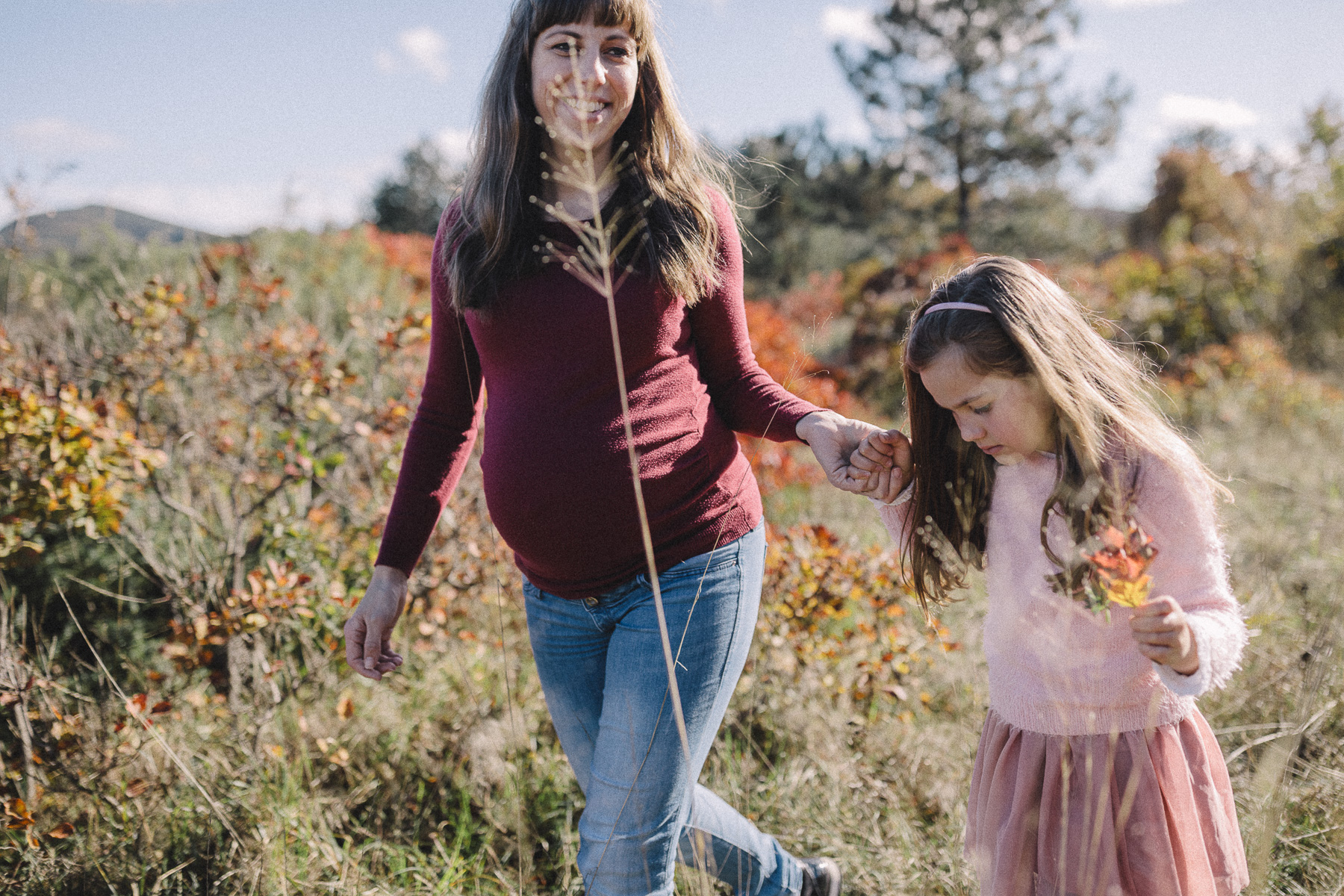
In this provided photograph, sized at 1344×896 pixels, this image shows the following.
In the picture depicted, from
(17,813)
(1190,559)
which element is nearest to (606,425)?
(1190,559)

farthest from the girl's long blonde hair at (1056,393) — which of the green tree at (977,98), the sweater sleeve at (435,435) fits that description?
the green tree at (977,98)

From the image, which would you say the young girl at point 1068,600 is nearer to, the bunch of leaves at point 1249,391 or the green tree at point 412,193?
the bunch of leaves at point 1249,391

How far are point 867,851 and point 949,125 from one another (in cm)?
1725

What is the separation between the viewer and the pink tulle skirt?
1.34m

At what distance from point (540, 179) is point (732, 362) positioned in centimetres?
53

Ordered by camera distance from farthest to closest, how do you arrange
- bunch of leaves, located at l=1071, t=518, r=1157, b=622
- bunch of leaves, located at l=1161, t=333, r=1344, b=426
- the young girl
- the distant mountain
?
bunch of leaves, located at l=1161, t=333, r=1344, b=426 → the distant mountain → the young girl → bunch of leaves, located at l=1071, t=518, r=1157, b=622

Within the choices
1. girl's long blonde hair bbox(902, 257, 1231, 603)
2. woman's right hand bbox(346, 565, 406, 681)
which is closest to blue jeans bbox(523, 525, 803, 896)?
woman's right hand bbox(346, 565, 406, 681)

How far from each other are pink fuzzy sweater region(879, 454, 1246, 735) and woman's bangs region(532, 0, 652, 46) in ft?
3.51

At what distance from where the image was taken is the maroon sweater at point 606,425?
1.47m

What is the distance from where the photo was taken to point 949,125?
16.8m

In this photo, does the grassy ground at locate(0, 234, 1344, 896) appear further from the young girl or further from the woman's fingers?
the young girl

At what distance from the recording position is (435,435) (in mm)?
1724

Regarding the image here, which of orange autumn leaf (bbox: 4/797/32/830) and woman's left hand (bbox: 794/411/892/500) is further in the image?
orange autumn leaf (bbox: 4/797/32/830)

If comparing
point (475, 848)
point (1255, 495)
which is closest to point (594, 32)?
point (475, 848)
